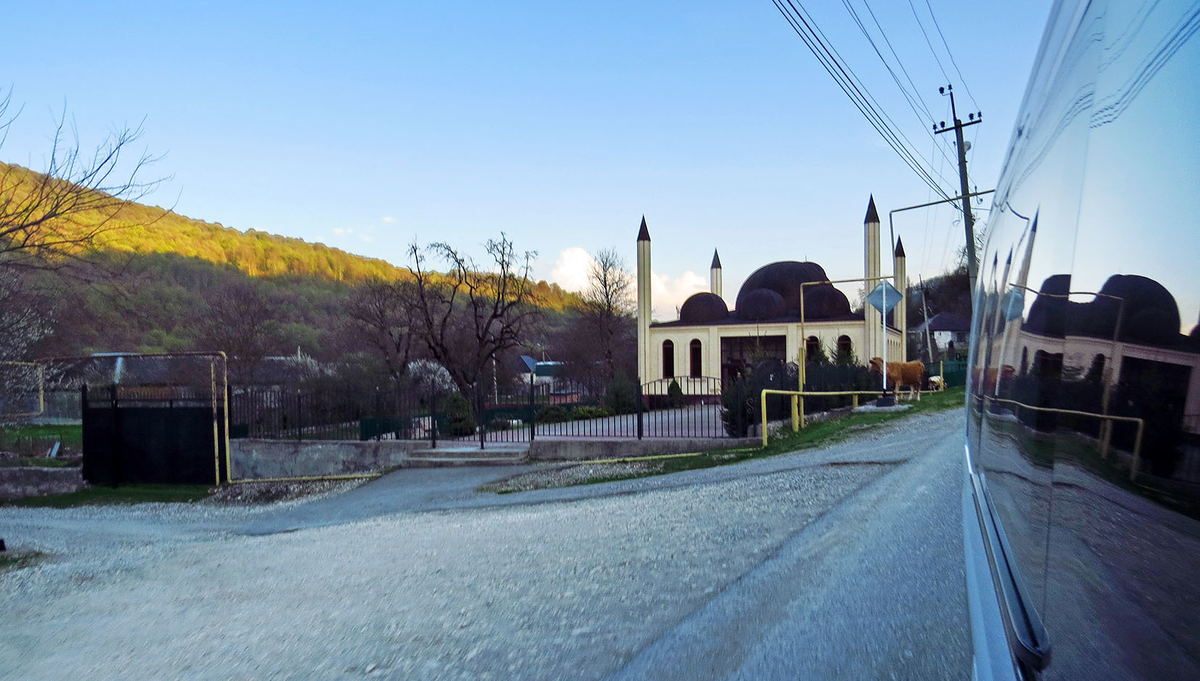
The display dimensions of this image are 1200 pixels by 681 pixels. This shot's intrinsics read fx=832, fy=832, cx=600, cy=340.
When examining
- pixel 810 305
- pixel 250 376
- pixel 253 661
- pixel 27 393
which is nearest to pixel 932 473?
pixel 253 661

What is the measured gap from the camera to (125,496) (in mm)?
18109

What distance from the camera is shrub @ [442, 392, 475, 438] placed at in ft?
70.1

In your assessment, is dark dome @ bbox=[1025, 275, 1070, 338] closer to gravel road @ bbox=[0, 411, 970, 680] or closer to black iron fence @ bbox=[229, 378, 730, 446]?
gravel road @ bbox=[0, 411, 970, 680]

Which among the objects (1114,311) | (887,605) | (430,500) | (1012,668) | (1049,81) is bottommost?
(430,500)

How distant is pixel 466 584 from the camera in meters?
Result: 6.22

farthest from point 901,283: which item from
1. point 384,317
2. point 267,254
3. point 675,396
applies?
point 267,254

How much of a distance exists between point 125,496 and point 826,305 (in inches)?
1332

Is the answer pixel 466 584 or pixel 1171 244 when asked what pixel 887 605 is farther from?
pixel 1171 244

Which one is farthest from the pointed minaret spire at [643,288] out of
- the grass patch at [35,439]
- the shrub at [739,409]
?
the grass patch at [35,439]

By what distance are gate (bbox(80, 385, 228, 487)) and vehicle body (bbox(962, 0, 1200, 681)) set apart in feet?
65.3

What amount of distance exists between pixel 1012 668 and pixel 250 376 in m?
46.1

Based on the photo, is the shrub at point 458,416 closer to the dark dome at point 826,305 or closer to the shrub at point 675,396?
the shrub at point 675,396

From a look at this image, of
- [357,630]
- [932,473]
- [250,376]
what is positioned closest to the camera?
[357,630]

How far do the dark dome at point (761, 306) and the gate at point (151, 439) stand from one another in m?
29.9
